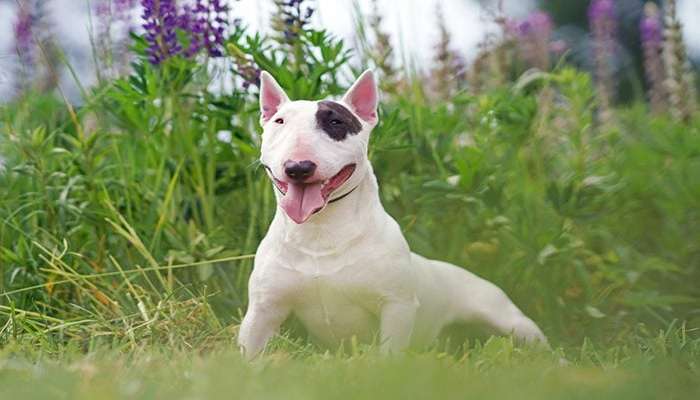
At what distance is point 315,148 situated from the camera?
3.28 metres

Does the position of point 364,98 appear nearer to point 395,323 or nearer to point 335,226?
point 335,226

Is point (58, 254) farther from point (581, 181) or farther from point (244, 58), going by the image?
point (581, 181)

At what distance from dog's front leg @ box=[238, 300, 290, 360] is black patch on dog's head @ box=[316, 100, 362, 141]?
0.58 meters

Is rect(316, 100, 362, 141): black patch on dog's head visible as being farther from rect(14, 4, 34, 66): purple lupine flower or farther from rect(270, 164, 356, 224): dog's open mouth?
rect(14, 4, 34, 66): purple lupine flower

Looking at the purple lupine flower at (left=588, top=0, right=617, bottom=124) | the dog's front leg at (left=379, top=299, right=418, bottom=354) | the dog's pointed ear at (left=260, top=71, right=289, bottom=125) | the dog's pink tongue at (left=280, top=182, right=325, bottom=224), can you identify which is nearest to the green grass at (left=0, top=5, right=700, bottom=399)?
the dog's front leg at (left=379, top=299, right=418, bottom=354)

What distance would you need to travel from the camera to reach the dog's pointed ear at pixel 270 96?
11.8 ft

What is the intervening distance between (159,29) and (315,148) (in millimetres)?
1463

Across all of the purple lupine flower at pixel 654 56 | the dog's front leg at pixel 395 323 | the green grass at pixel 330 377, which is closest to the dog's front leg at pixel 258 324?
the green grass at pixel 330 377

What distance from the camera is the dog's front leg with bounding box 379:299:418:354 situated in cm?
352

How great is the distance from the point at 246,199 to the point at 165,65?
0.70m

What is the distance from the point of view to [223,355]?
3.11 m

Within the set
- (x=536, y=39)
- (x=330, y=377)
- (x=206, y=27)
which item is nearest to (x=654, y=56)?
(x=536, y=39)

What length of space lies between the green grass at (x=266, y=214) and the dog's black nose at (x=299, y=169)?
2.16 feet

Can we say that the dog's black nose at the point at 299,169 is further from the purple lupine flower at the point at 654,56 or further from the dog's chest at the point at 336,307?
the purple lupine flower at the point at 654,56
